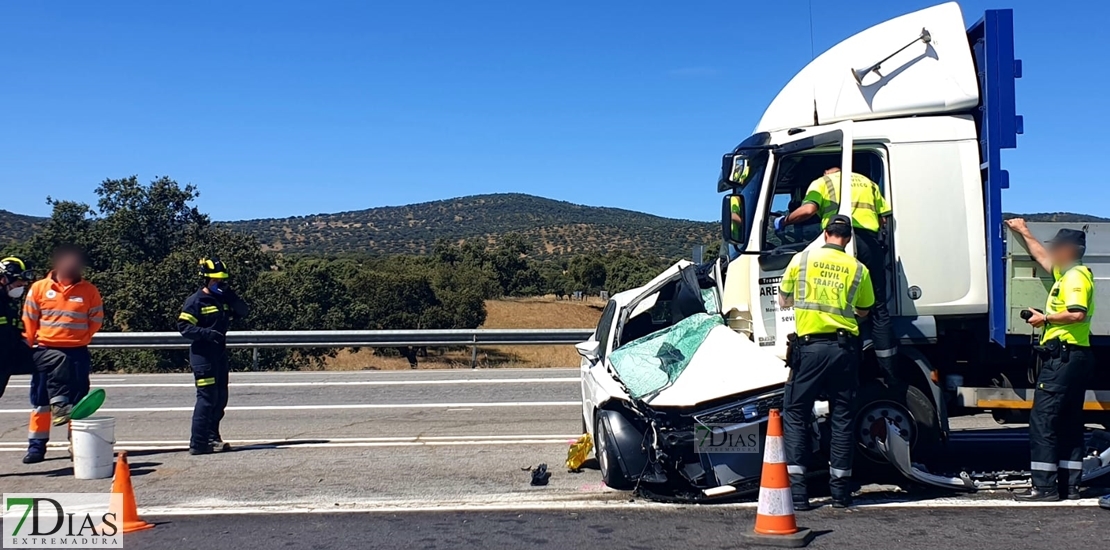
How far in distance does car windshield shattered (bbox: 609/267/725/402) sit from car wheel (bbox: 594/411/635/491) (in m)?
0.35

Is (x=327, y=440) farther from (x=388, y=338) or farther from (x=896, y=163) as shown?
Answer: (x=388, y=338)

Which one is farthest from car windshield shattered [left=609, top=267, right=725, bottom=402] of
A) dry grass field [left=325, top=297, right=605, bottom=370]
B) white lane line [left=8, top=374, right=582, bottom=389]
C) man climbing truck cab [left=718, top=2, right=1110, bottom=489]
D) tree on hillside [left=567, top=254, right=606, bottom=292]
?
tree on hillside [left=567, top=254, right=606, bottom=292]

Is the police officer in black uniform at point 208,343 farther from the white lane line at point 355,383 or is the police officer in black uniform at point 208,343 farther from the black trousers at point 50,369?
the white lane line at point 355,383

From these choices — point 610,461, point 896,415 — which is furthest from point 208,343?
point 896,415

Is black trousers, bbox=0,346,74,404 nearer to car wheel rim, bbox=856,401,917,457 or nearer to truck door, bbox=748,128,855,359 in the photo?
truck door, bbox=748,128,855,359

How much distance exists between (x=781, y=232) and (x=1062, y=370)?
2.18m

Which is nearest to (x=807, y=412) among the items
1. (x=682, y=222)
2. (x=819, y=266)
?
(x=819, y=266)

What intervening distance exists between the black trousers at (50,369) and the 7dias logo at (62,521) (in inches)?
58.3

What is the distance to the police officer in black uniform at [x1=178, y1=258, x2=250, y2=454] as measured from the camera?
8.66 m

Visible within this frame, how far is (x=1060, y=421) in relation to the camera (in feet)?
21.6

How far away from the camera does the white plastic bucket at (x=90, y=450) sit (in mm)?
7664

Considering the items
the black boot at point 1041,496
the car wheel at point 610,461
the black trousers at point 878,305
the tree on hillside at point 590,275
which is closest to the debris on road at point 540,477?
the car wheel at point 610,461

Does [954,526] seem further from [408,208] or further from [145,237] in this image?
[408,208]

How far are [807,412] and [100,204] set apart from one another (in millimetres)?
37311
